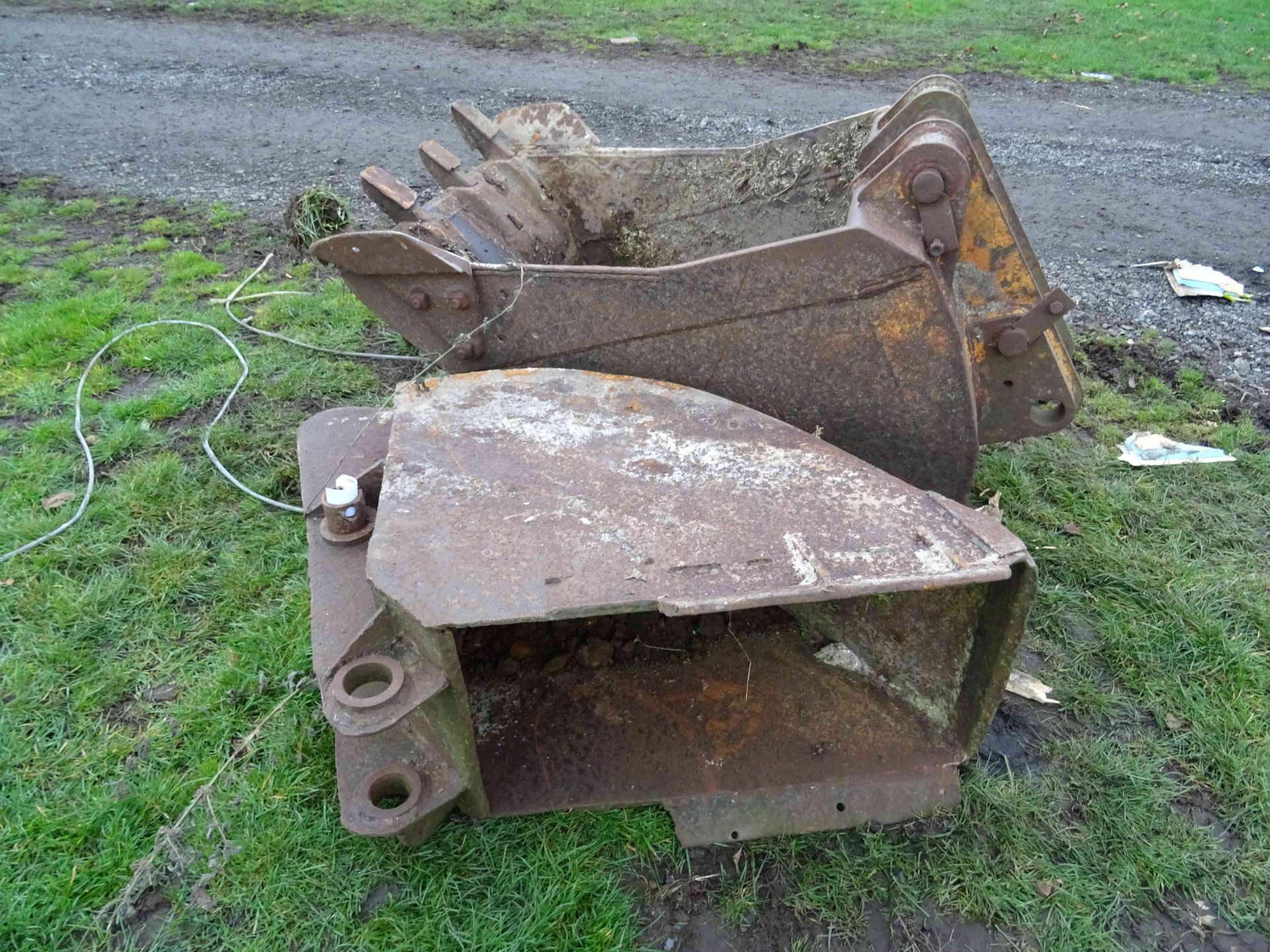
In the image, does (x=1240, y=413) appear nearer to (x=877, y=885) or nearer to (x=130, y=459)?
(x=877, y=885)

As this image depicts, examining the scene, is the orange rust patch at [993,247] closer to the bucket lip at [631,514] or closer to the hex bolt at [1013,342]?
the hex bolt at [1013,342]

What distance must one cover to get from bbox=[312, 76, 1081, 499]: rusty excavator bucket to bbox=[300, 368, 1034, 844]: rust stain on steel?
0.57ft

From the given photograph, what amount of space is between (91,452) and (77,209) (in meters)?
3.56

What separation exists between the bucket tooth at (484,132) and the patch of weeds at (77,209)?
3958 millimetres

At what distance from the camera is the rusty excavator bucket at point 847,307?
2238mm

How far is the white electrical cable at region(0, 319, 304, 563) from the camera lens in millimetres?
3201

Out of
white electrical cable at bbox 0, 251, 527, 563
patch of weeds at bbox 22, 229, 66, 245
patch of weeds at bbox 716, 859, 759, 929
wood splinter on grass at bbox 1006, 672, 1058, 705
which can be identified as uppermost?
patch of weeds at bbox 22, 229, 66, 245

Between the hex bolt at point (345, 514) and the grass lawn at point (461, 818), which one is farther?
the hex bolt at point (345, 514)

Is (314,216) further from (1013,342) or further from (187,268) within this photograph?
(1013,342)

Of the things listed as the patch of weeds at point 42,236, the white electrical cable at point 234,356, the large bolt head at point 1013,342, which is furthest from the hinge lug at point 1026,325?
the patch of weeds at point 42,236

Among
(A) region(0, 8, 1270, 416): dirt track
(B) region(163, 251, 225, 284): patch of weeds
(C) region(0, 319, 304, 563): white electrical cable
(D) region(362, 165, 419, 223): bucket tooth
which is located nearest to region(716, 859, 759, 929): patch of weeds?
(C) region(0, 319, 304, 563): white electrical cable

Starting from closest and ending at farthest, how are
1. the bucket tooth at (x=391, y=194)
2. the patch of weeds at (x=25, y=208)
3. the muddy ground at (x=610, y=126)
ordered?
the bucket tooth at (x=391, y=194) < the muddy ground at (x=610, y=126) < the patch of weeds at (x=25, y=208)

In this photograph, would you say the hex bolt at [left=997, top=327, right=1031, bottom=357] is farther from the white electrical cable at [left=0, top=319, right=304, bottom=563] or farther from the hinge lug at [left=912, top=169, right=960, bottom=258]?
the white electrical cable at [left=0, top=319, right=304, bottom=563]

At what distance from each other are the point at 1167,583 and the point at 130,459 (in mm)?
4206
